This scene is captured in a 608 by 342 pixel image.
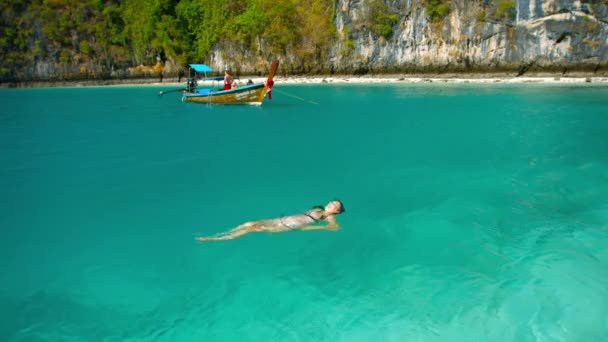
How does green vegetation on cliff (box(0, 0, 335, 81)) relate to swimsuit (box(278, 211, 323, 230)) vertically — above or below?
above

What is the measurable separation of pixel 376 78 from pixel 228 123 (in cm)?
3134

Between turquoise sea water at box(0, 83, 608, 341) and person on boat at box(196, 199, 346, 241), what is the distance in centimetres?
16

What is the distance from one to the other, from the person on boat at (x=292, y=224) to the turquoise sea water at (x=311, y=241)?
158 millimetres

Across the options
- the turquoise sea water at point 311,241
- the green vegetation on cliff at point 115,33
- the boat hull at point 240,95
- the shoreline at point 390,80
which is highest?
the green vegetation on cliff at point 115,33

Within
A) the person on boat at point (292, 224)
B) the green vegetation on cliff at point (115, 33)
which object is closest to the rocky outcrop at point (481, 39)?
the green vegetation on cliff at point (115, 33)

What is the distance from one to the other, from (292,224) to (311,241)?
53 cm

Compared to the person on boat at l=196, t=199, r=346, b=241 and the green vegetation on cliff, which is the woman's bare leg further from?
the green vegetation on cliff

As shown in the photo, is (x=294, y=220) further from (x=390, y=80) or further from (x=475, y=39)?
(x=390, y=80)

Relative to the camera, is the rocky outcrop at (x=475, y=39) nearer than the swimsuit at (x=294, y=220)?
No

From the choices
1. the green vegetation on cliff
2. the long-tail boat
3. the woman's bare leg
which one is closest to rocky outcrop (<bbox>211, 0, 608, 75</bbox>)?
the green vegetation on cliff

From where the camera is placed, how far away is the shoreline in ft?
120

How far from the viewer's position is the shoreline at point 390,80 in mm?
36594

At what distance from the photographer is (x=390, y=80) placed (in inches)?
1797

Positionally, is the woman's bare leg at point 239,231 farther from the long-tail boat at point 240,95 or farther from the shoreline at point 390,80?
the shoreline at point 390,80
